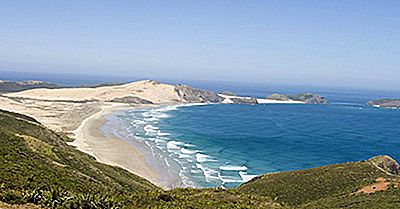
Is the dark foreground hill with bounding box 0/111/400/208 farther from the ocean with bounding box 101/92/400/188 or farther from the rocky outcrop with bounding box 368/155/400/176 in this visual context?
the ocean with bounding box 101/92/400/188

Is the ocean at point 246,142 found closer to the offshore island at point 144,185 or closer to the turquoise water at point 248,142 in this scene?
the turquoise water at point 248,142

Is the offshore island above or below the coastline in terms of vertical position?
above

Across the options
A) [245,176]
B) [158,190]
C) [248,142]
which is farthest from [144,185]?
[248,142]

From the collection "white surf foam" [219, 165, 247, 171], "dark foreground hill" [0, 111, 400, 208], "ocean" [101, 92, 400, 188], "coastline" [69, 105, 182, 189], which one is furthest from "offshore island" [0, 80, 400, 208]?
"white surf foam" [219, 165, 247, 171]

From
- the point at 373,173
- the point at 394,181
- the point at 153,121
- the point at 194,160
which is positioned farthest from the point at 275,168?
the point at 153,121

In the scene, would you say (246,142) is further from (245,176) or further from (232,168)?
(245,176)

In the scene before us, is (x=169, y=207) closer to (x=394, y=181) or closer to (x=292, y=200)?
(x=292, y=200)

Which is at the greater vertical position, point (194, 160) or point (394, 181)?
point (394, 181)
